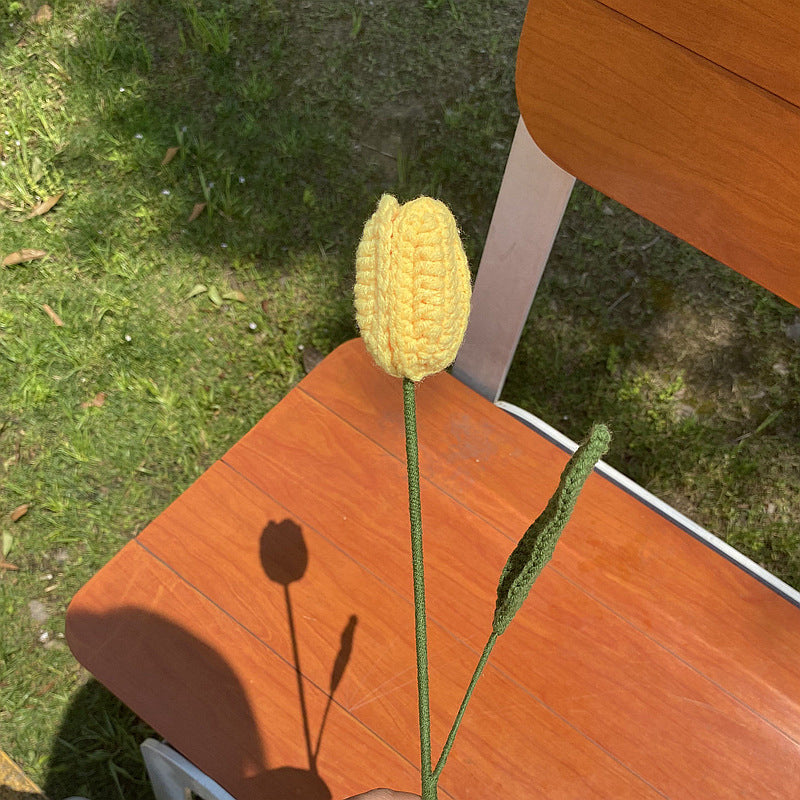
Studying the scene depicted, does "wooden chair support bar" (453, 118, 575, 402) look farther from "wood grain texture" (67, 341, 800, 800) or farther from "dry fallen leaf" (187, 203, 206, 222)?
"dry fallen leaf" (187, 203, 206, 222)

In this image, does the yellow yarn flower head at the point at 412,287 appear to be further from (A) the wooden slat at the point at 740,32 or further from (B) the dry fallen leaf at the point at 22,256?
(B) the dry fallen leaf at the point at 22,256

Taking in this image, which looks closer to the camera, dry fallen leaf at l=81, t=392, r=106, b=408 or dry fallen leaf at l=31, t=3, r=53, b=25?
dry fallen leaf at l=81, t=392, r=106, b=408

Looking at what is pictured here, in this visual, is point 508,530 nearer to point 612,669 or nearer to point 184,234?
point 612,669

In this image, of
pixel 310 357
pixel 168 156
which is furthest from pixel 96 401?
pixel 168 156

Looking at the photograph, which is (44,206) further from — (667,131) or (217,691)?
(667,131)

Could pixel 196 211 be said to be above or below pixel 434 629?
below

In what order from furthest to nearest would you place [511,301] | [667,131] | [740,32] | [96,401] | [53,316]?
[53,316], [96,401], [511,301], [667,131], [740,32]

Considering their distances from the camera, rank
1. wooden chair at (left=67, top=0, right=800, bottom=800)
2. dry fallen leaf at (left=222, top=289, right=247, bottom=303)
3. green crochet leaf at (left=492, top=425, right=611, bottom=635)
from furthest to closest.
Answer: dry fallen leaf at (left=222, top=289, right=247, bottom=303) < wooden chair at (left=67, top=0, right=800, bottom=800) < green crochet leaf at (left=492, top=425, right=611, bottom=635)

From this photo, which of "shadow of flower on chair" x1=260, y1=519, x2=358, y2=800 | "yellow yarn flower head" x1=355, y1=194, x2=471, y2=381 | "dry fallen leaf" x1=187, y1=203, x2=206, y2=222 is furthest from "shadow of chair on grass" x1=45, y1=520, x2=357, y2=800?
"dry fallen leaf" x1=187, y1=203, x2=206, y2=222
